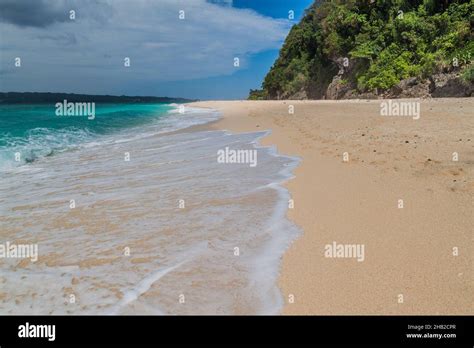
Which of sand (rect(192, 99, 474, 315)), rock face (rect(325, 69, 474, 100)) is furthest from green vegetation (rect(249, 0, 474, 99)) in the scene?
sand (rect(192, 99, 474, 315))

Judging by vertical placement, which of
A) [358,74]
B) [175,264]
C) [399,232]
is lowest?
[175,264]

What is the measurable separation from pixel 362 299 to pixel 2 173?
9.57 m

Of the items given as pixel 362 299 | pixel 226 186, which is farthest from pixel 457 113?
pixel 362 299

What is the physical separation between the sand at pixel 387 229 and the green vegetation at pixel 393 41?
15761 mm

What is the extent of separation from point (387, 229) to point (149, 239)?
8.76 ft

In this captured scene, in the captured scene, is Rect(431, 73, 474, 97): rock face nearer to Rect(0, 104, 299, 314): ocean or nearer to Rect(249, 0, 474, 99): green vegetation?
Rect(249, 0, 474, 99): green vegetation

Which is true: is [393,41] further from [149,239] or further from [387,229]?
[149,239]

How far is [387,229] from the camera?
12.2 ft

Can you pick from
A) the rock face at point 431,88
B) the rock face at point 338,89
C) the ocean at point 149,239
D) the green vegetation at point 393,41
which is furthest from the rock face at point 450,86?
the ocean at point 149,239

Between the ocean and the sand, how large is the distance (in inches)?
13.1

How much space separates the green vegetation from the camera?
21.6 meters
